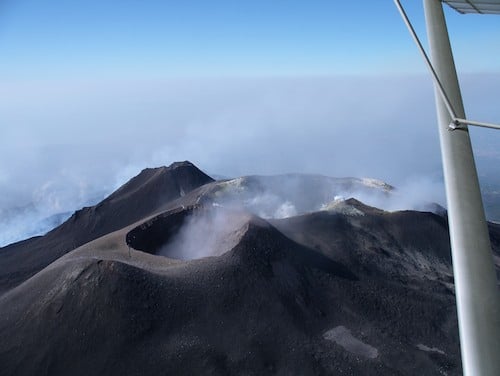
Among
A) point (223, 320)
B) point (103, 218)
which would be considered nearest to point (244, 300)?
point (223, 320)

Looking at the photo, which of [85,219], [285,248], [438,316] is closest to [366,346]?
[438,316]

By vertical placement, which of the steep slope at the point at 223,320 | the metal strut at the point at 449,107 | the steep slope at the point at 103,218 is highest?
the metal strut at the point at 449,107

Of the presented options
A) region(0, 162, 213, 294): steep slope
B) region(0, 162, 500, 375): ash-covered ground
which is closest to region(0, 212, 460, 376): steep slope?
region(0, 162, 500, 375): ash-covered ground

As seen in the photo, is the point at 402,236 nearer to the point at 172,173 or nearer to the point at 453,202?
the point at 172,173

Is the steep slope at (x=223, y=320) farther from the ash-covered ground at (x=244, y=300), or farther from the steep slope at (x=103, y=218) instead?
the steep slope at (x=103, y=218)

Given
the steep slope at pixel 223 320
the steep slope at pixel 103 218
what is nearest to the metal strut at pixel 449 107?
the steep slope at pixel 223 320
